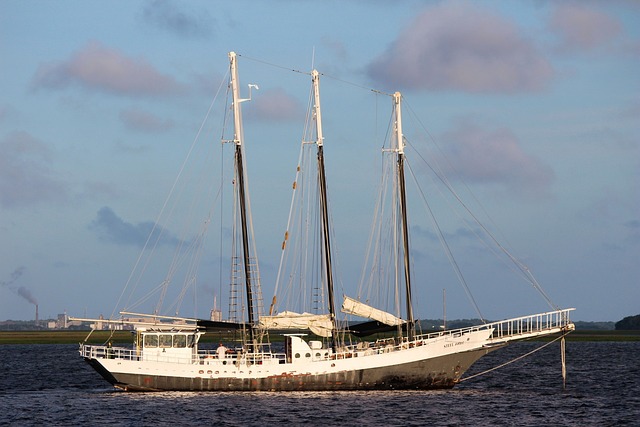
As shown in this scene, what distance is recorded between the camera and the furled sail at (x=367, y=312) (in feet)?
246

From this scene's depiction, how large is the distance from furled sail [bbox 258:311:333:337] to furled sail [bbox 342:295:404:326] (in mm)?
1790

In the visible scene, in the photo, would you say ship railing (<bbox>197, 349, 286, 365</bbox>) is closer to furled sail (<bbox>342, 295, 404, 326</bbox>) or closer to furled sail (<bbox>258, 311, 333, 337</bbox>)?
furled sail (<bbox>258, 311, 333, 337</bbox>)

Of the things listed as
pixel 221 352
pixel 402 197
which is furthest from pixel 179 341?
pixel 402 197

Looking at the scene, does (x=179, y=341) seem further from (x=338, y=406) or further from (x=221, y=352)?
(x=338, y=406)

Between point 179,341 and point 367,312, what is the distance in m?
14.0

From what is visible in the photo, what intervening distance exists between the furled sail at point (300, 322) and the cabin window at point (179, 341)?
5.56 metres

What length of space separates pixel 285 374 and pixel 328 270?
9.12 metres

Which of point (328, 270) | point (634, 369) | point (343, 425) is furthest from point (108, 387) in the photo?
point (634, 369)

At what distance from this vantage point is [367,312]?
75250 millimetres

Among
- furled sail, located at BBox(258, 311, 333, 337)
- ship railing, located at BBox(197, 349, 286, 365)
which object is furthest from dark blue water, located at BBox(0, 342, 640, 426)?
furled sail, located at BBox(258, 311, 333, 337)

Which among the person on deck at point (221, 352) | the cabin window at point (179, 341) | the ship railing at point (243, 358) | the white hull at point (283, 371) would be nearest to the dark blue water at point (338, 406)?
the white hull at point (283, 371)

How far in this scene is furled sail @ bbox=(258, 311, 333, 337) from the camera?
73.6m

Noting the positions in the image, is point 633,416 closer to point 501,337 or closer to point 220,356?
point 501,337

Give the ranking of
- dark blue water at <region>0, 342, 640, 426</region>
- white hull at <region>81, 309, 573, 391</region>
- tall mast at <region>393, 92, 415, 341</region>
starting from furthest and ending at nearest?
1. tall mast at <region>393, 92, 415, 341</region>
2. white hull at <region>81, 309, 573, 391</region>
3. dark blue water at <region>0, 342, 640, 426</region>
